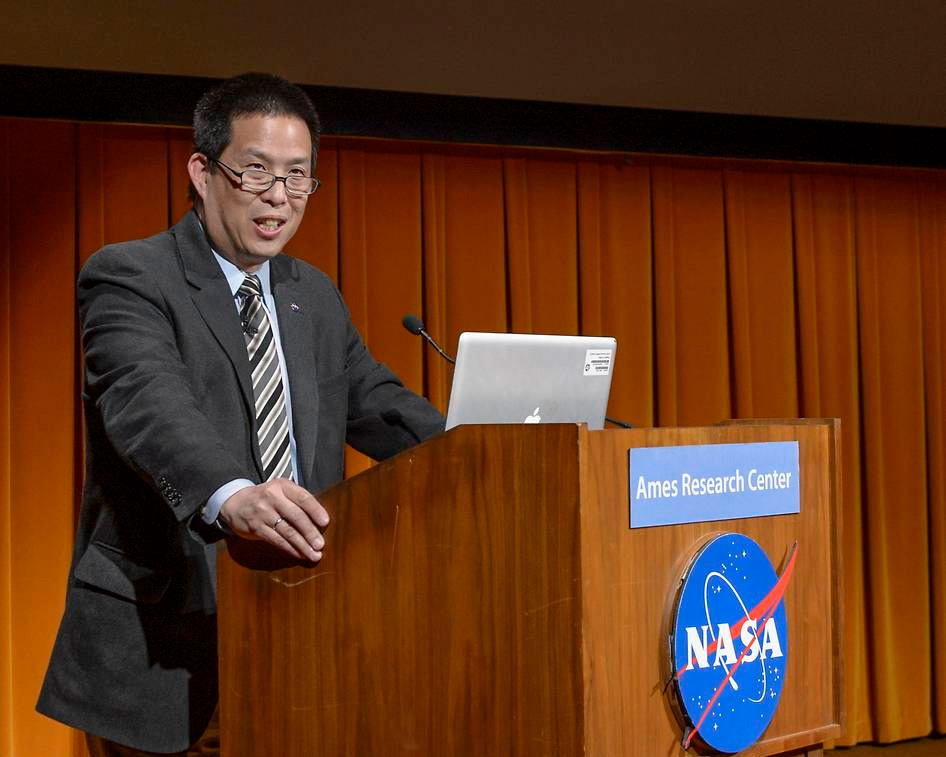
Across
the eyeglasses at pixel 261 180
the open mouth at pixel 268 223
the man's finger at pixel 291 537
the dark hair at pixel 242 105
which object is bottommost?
the man's finger at pixel 291 537

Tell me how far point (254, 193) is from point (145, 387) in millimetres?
423

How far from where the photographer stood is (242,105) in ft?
5.57

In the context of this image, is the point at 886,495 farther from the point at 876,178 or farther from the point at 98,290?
the point at 98,290

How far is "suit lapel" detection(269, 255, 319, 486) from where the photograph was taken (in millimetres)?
1656

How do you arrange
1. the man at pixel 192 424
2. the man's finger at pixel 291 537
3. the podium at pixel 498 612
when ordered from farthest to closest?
the man at pixel 192 424
the man's finger at pixel 291 537
the podium at pixel 498 612

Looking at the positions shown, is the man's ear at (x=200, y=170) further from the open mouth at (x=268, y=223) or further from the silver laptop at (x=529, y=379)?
the silver laptop at (x=529, y=379)

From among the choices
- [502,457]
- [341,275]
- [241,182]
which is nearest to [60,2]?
[341,275]

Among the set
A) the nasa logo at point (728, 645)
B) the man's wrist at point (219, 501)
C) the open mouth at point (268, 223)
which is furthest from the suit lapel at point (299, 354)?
the nasa logo at point (728, 645)

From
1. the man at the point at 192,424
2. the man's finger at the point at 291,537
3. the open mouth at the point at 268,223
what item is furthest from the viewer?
the open mouth at the point at 268,223

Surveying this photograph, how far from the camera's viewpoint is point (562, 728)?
1.13m

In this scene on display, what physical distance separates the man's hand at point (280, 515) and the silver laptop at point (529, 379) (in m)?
0.33

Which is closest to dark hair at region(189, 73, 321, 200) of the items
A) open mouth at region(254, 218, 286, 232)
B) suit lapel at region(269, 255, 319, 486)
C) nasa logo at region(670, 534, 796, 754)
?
open mouth at region(254, 218, 286, 232)

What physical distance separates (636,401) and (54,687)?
3.42 m

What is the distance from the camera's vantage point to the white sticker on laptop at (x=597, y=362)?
1710mm
